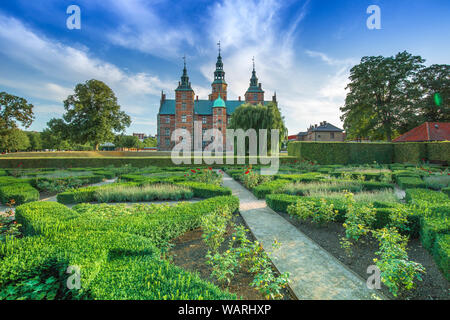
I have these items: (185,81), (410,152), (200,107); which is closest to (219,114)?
(200,107)

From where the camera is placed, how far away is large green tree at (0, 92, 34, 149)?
21.4m

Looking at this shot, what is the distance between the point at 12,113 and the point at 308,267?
31.5 meters

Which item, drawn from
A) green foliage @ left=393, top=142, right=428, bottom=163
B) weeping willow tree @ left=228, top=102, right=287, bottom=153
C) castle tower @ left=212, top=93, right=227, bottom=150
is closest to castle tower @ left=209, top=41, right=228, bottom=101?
castle tower @ left=212, top=93, right=227, bottom=150

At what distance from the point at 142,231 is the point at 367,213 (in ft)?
12.5

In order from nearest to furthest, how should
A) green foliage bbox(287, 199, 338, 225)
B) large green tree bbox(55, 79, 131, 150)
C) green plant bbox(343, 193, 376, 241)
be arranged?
1. green plant bbox(343, 193, 376, 241)
2. green foliage bbox(287, 199, 338, 225)
3. large green tree bbox(55, 79, 131, 150)

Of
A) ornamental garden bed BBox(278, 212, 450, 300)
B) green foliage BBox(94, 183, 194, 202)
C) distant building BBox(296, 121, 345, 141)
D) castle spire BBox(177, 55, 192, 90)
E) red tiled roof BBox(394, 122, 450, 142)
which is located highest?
castle spire BBox(177, 55, 192, 90)

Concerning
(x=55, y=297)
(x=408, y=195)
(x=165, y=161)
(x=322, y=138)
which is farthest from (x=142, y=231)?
(x=322, y=138)

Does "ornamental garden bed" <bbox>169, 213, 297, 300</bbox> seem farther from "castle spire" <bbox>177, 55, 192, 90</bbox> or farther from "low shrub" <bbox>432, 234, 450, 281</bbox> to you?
"castle spire" <bbox>177, 55, 192, 90</bbox>

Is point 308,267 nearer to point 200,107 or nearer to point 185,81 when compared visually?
point 185,81

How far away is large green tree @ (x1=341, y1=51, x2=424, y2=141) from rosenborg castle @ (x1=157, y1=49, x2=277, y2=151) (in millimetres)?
17313

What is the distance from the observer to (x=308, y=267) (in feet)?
8.83

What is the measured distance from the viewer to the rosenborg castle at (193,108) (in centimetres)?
3916

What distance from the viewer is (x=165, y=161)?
53.4 feet
